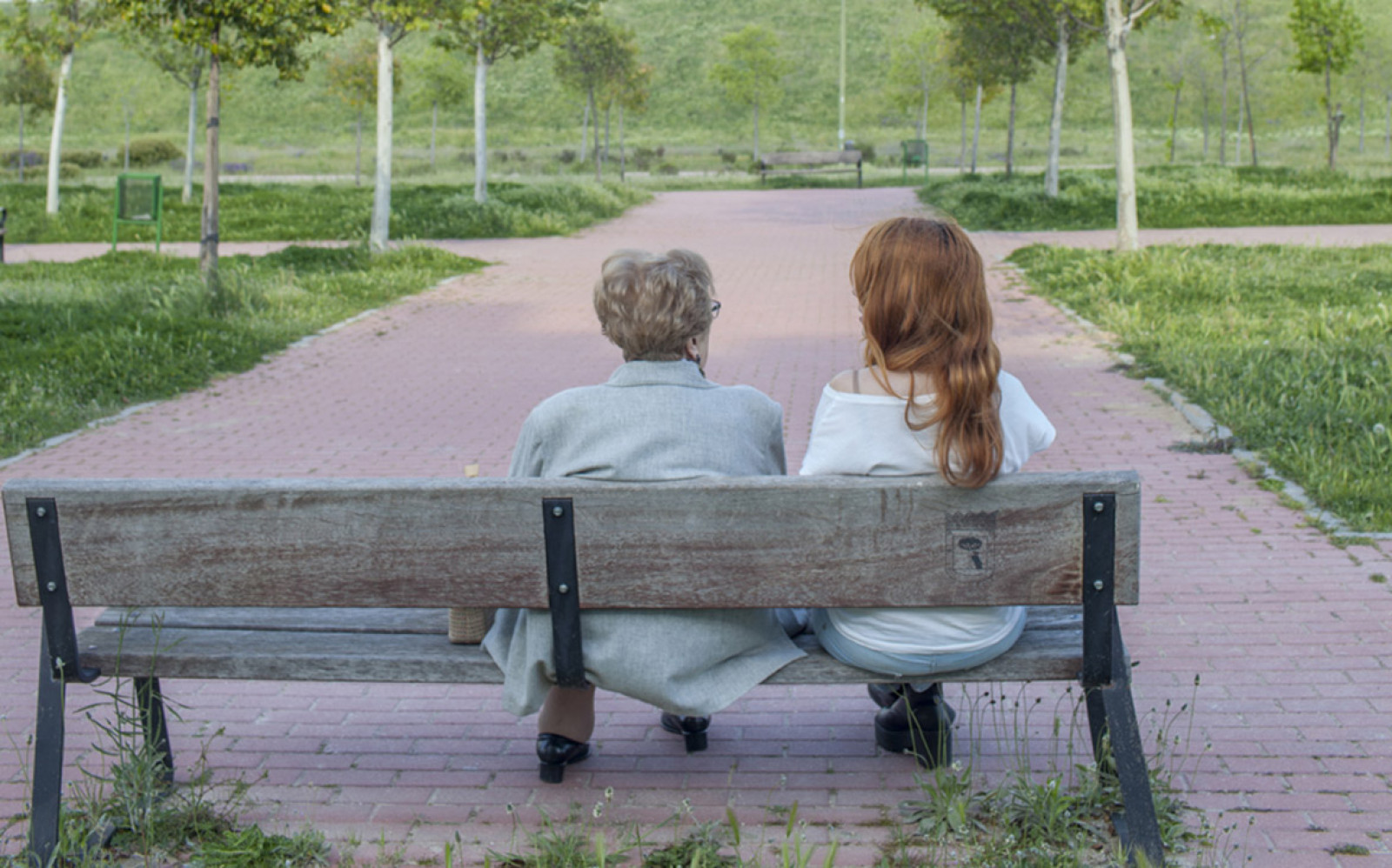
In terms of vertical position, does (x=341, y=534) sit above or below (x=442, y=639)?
above

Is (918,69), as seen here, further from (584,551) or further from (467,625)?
(584,551)

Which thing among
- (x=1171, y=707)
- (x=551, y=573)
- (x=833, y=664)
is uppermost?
(x=551, y=573)

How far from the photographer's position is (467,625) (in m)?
2.97

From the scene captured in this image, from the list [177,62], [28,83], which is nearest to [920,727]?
[177,62]

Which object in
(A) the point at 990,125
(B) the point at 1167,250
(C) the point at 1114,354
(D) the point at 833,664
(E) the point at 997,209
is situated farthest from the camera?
(A) the point at 990,125

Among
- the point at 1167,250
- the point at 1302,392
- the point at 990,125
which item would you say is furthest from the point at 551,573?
the point at 990,125

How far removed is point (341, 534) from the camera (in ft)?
8.95

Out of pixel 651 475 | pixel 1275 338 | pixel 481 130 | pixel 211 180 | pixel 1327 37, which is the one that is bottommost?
pixel 1275 338

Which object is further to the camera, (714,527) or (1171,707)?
(1171,707)

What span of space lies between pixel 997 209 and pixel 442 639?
1906cm

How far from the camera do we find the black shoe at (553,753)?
329 centimetres

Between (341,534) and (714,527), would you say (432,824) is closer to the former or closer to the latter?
(341,534)

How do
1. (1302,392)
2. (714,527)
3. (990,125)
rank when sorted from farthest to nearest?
1. (990,125)
2. (1302,392)
3. (714,527)

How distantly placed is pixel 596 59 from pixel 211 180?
24273 millimetres
